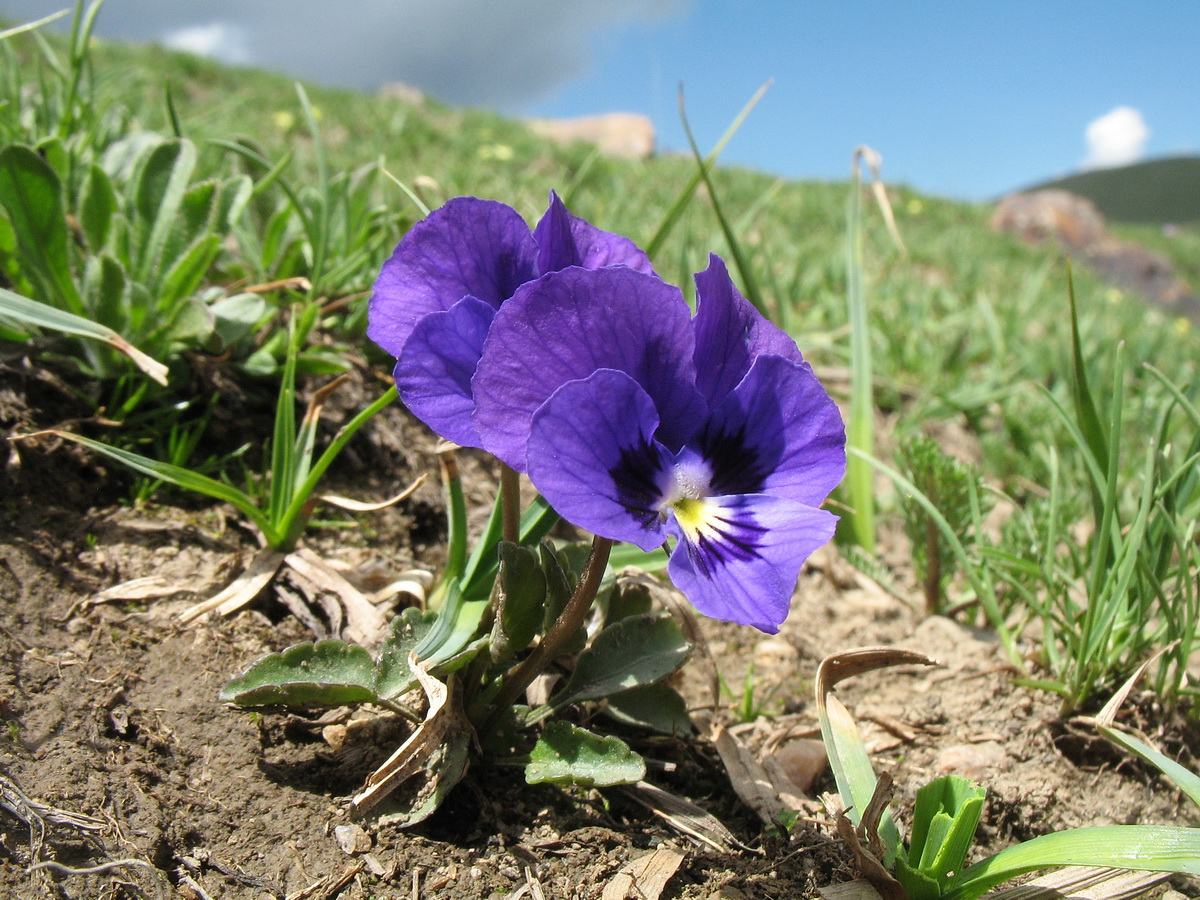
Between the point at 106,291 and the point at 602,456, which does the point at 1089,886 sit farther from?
the point at 106,291

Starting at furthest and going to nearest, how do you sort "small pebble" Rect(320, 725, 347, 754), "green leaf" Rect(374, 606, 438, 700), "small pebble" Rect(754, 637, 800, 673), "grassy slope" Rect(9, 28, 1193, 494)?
"grassy slope" Rect(9, 28, 1193, 494)
"small pebble" Rect(754, 637, 800, 673)
"small pebble" Rect(320, 725, 347, 754)
"green leaf" Rect(374, 606, 438, 700)

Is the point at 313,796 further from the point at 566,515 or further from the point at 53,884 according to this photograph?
the point at 566,515

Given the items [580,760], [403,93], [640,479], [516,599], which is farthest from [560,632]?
[403,93]

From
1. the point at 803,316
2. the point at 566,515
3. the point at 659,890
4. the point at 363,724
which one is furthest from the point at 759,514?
the point at 803,316

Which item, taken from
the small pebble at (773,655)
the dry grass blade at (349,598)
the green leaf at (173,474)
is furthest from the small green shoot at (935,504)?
the green leaf at (173,474)

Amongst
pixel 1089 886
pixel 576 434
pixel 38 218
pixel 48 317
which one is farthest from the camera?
pixel 38 218

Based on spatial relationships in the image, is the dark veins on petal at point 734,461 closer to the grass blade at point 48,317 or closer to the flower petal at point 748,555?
the flower petal at point 748,555

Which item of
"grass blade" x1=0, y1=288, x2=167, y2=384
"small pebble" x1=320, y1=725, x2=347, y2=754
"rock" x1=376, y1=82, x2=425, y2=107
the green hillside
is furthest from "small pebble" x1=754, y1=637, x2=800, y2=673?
the green hillside

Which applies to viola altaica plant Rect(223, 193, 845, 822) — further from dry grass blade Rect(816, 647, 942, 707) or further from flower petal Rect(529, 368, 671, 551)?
dry grass blade Rect(816, 647, 942, 707)
